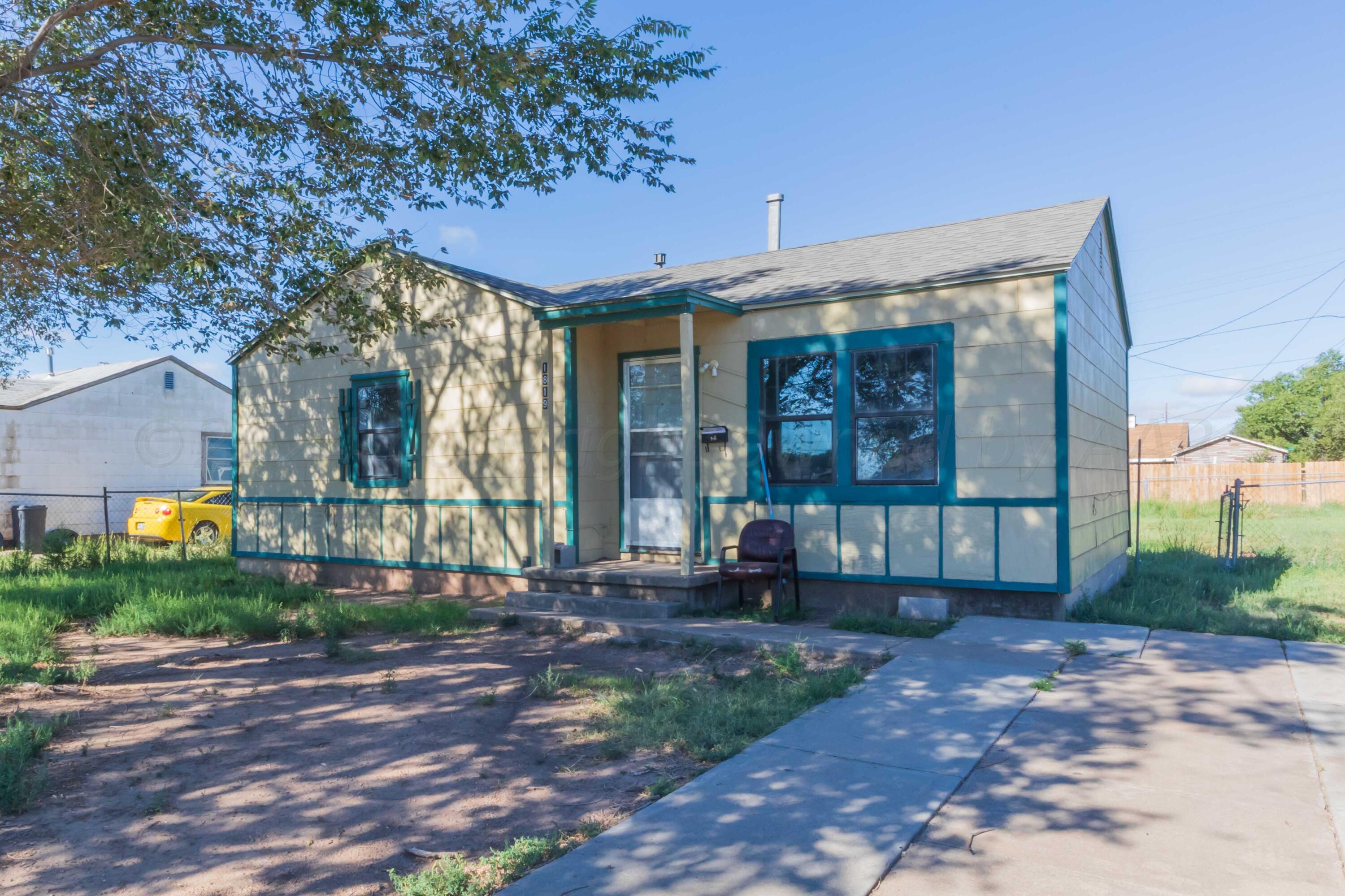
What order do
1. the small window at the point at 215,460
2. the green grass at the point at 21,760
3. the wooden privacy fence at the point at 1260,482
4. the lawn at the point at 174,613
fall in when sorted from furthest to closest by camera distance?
the wooden privacy fence at the point at 1260,482 < the small window at the point at 215,460 < the lawn at the point at 174,613 < the green grass at the point at 21,760

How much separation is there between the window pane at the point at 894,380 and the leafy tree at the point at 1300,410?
56256 millimetres

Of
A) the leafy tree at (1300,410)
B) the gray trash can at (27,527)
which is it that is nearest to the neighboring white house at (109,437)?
the gray trash can at (27,527)

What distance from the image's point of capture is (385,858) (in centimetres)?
338

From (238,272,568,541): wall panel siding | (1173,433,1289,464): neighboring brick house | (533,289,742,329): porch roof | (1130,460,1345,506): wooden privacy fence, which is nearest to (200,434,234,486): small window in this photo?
(238,272,568,541): wall panel siding

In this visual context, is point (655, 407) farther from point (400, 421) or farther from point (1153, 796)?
point (1153, 796)

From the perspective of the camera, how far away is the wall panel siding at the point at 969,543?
24.9 feet

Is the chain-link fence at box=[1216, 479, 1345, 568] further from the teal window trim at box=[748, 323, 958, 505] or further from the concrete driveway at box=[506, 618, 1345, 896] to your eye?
the concrete driveway at box=[506, 618, 1345, 896]

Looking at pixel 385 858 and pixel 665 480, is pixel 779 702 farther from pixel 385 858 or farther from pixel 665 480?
pixel 665 480

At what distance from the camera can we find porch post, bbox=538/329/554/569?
951 cm

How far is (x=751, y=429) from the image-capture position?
348 inches

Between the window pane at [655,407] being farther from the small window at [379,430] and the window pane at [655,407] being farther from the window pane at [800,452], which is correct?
the small window at [379,430]

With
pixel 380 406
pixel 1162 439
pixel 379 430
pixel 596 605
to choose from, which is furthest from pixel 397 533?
pixel 1162 439

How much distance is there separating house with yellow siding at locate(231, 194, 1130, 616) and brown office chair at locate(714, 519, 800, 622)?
24 centimetres

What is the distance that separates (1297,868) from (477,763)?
3.49 metres
